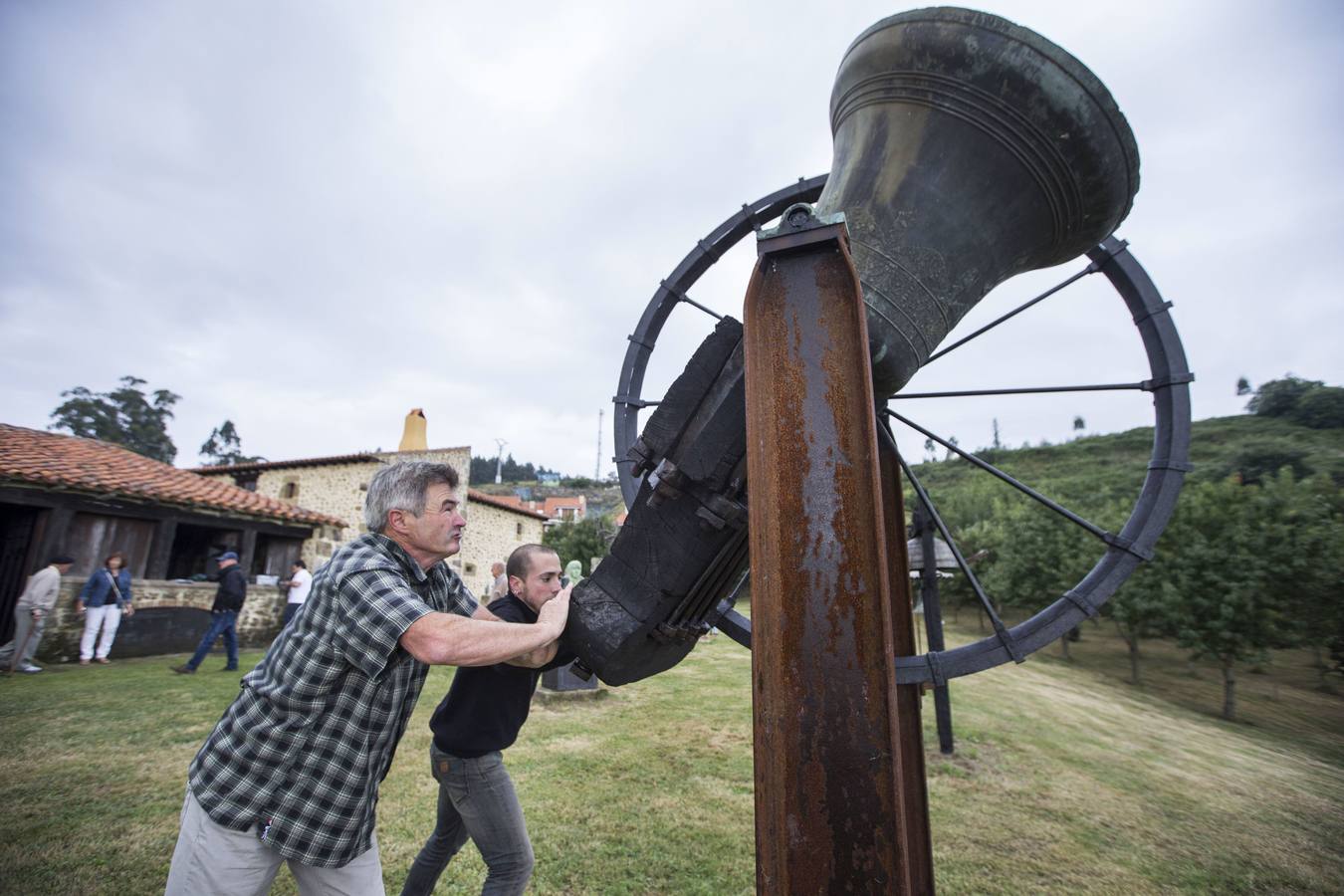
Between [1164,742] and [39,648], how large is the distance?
18.2 m

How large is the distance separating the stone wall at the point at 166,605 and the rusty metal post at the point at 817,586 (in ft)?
42.5

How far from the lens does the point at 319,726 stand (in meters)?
1.73

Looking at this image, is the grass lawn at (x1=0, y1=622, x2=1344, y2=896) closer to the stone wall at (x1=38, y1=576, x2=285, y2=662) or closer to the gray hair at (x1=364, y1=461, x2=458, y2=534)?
the stone wall at (x1=38, y1=576, x2=285, y2=662)

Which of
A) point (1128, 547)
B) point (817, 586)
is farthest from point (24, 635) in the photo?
point (1128, 547)

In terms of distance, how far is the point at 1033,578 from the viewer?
847 inches

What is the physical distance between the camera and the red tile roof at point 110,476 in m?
10.3

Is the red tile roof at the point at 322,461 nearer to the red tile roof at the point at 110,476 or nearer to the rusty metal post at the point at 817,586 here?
the red tile roof at the point at 110,476

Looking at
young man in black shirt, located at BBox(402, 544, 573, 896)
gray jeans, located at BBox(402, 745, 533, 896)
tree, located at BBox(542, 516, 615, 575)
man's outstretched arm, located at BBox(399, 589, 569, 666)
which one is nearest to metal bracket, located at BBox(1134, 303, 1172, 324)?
young man in black shirt, located at BBox(402, 544, 573, 896)

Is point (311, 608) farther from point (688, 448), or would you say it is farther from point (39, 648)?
point (39, 648)

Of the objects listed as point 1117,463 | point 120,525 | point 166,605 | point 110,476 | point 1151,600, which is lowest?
point 166,605

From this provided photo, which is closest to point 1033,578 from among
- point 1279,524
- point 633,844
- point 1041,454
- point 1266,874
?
point 1279,524

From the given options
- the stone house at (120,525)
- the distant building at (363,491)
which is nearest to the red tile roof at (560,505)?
the distant building at (363,491)

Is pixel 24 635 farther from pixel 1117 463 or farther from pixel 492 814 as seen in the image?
pixel 1117 463

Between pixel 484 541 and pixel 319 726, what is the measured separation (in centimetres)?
2233
